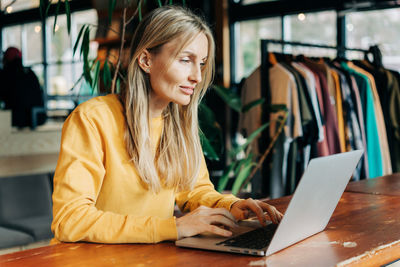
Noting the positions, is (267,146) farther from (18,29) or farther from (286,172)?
(18,29)

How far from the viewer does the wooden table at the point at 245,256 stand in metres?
1.11

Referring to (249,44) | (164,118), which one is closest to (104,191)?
(164,118)

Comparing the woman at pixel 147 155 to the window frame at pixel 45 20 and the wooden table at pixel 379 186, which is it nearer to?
the wooden table at pixel 379 186

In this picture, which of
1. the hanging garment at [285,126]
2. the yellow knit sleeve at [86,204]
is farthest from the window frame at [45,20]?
the yellow knit sleeve at [86,204]

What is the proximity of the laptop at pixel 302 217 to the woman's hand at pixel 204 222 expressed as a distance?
0.02 meters

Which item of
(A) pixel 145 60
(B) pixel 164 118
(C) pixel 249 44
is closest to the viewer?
(A) pixel 145 60

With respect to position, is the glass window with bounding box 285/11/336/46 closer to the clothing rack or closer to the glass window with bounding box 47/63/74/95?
the clothing rack

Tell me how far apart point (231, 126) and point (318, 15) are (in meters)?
1.51

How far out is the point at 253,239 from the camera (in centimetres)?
125

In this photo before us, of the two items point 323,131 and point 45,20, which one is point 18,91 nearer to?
point 323,131

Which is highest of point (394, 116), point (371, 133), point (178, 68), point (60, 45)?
point (60, 45)

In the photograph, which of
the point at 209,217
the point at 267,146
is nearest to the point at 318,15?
the point at 267,146

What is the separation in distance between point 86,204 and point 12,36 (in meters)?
9.44

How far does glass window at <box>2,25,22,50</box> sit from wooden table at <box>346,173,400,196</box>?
28.2 feet
